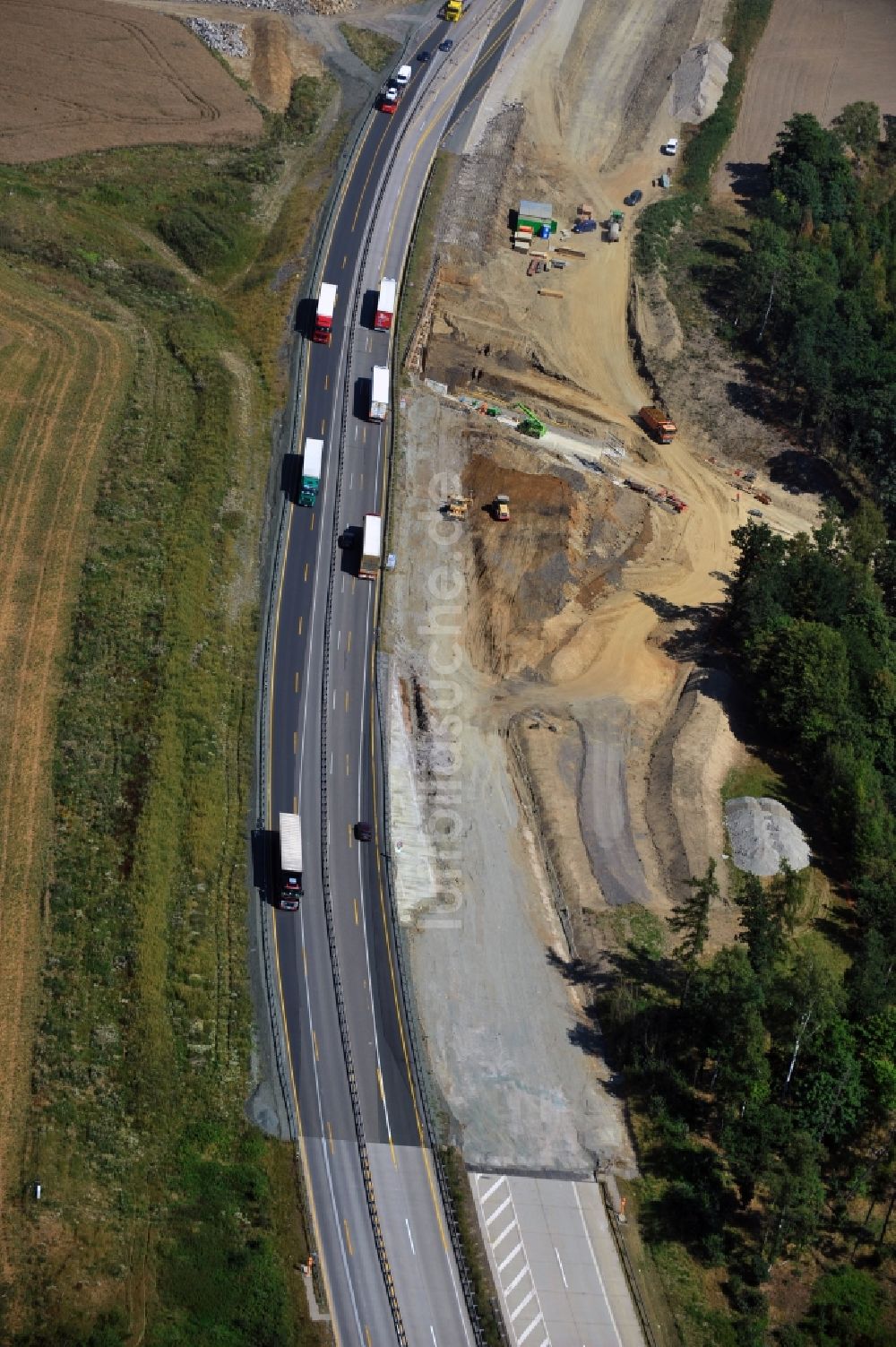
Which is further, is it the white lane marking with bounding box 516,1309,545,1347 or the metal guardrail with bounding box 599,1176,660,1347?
the metal guardrail with bounding box 599,1176,660,1347

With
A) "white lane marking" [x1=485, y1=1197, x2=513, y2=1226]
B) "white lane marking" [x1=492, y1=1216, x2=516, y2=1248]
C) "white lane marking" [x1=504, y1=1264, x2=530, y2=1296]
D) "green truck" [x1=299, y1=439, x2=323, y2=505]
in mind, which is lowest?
"white lane marking" [x1=504, y1=1264, x2=530, y2=1296]

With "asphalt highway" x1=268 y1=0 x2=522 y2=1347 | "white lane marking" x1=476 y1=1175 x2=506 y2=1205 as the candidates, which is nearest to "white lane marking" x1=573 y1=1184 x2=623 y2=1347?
"white lane marking" x1=476 y1=1175 x2=506 y2=1205

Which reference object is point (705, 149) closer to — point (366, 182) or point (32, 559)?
point (366, 182)

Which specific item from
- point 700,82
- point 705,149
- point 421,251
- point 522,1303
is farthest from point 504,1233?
point 700,82

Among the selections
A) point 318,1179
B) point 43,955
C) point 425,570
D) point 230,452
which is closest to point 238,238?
point 230,452

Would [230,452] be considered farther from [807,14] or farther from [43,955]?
[807,14]

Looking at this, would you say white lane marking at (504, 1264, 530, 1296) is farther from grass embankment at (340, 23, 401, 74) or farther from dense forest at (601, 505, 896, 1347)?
grass embankment at (340, 23, 401, 74)
